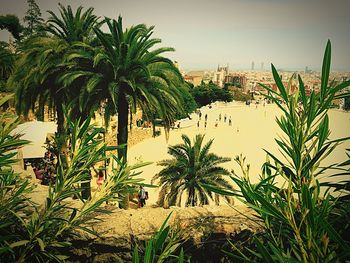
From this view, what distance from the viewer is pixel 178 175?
8203mm

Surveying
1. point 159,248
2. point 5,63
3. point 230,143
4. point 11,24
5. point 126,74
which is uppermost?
point 11,24

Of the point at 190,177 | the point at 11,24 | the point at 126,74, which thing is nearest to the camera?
the point at 126,74

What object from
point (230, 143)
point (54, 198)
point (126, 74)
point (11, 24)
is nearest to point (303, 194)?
point (54, 198)

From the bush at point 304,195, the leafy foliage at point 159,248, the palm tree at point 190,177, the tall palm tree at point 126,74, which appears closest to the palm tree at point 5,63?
the tall palm tree at point 126,74

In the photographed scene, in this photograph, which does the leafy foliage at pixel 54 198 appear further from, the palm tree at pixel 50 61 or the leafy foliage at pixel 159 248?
the palm tree at pixel 50 61

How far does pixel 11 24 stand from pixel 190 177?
2114 cm

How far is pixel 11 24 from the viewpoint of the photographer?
66.4 feet

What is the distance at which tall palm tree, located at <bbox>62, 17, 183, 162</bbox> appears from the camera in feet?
19.6

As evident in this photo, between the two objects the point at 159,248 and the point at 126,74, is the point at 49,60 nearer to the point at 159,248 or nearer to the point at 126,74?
the point at 126,74

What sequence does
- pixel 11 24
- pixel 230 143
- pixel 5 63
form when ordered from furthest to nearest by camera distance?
pixel 230 143 → pixel 11 24 → pixel 5 63

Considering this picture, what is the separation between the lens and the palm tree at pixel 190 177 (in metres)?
7.93

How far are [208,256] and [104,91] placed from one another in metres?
4.98

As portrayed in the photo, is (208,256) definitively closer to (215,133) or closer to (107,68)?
(107,68)

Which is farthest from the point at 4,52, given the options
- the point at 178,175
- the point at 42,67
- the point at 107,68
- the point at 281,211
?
the point at 281,211
